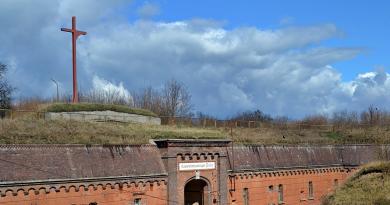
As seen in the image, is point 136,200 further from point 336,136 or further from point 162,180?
point 336,136

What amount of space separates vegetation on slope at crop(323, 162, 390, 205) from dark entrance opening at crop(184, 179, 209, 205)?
A: 66.4ft

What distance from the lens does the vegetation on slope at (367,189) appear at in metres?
9.79

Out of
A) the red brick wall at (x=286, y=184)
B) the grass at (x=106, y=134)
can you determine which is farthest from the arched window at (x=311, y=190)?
the grass at (x=106, y=134)

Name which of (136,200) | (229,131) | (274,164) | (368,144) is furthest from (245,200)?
(368,144)

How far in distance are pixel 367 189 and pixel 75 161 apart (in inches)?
667

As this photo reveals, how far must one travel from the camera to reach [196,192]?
31688 millimetres

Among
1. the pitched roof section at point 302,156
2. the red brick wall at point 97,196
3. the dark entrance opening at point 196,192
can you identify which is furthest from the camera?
Result: the pitched roof section at point 302,156

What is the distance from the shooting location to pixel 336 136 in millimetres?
46531

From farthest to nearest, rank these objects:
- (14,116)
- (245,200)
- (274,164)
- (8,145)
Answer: (274,164) → (245,200) → (14,116) → (8,145)

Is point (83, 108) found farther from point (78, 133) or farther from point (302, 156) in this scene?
point (302, 156)

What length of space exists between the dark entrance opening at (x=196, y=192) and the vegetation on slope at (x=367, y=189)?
20254 millimetres

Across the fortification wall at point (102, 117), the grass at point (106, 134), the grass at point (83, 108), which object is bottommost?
the grass at point (106, 134)

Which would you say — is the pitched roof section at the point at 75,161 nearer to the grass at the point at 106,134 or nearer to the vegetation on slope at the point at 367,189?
the grass at the point at 106,134

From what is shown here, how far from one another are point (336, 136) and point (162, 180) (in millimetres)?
24202
